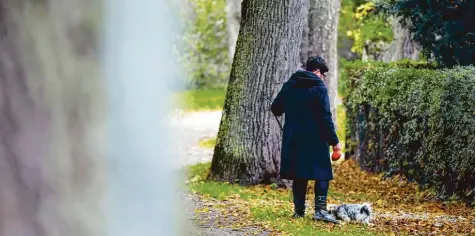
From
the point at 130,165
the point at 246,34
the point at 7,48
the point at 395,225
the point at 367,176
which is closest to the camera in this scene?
the point at 7,48

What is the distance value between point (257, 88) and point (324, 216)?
3493 millimetres

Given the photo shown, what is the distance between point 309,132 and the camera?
8805 mm

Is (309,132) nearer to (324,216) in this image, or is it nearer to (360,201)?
(324,216)

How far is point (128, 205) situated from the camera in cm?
210

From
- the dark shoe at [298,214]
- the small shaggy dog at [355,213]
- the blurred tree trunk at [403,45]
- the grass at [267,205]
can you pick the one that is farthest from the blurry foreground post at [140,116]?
the blurred tree trunk at [403,45]

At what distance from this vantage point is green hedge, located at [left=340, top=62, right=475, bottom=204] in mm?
10047

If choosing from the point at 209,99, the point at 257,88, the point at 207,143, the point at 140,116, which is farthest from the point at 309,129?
the point at 209,99

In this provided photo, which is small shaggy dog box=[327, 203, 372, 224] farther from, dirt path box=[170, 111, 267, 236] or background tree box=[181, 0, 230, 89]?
background tree box=[181, 0, 230, 89]

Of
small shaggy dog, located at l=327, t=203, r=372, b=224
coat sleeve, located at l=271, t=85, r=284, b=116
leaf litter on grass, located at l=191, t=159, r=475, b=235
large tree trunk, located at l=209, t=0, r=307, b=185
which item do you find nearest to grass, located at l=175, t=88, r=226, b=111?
large tree trunk, located at l=209, t=0, r=307, b=185

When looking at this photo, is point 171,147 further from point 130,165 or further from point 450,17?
point 450,17

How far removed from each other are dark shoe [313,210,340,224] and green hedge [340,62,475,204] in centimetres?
178

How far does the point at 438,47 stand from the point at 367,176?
2.33 metres

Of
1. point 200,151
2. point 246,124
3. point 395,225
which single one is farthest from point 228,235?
point 200,151

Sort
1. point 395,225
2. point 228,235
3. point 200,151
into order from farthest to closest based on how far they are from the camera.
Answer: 1. point 200,151
2. point 395,225
3. point 228,235
